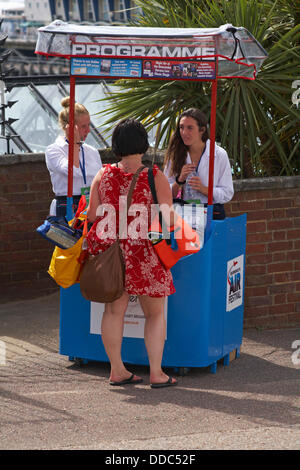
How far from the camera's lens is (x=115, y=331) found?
552 cm

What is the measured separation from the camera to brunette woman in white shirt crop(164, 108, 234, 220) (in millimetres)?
5953

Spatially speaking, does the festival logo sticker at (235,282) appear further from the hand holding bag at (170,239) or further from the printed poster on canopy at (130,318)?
the hand holding bag at (170,239)

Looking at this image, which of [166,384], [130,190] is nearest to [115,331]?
[166,384]

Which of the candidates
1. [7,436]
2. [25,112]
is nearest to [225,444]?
[7,436]

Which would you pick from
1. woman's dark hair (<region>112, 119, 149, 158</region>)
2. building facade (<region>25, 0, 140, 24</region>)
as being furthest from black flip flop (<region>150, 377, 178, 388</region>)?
building facade (<region>25, 0, 140, 24</region>)

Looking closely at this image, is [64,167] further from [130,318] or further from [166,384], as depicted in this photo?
[166,384]

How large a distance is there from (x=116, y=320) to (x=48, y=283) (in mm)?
3505

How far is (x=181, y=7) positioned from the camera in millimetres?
8477

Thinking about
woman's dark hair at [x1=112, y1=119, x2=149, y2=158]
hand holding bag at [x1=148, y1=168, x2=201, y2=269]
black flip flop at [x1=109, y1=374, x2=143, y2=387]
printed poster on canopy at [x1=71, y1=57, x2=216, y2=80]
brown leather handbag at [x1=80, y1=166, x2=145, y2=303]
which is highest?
printed poster on canopy at [x1=71, y1=57, x2=216, y2=80]

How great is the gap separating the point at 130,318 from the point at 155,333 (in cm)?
38

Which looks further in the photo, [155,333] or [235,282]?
[235,282]

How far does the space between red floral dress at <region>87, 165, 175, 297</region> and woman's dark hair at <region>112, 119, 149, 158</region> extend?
0.14 m

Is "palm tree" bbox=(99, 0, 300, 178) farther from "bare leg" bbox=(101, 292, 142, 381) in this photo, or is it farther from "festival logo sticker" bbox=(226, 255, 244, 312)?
"bare leg" bbox=(101, 292, 142, 381)

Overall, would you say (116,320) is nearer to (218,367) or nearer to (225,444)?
(218,367)
